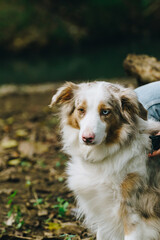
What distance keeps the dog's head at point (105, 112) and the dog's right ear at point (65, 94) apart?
10cm

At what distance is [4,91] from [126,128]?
20.8 feet

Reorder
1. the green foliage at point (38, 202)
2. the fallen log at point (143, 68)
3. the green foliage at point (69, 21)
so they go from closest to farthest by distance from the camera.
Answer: the green foliage at point (38, 202) → the fallen log at point (143, 68) → the green foliage at point (69, 21)

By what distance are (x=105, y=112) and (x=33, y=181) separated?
7.18 feet

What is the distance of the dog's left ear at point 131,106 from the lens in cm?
268

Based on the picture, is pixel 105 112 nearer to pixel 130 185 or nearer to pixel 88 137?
pixel 88 137

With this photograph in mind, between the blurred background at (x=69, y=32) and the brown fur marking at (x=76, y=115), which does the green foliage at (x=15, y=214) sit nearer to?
the brown fur marking at (x=76, y=115)

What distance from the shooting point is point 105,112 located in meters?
2.68

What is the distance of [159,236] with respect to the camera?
109 inches

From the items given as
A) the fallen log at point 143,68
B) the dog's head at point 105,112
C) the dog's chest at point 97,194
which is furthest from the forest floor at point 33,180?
the fallen log at point 143,68

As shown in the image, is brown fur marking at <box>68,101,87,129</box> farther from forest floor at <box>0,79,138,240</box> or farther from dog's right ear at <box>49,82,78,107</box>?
forest floor at <box>0,79,138,240</box>

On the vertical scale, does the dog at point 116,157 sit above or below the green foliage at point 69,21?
below

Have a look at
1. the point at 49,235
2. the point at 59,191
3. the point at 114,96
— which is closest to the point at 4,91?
the point at 59,191

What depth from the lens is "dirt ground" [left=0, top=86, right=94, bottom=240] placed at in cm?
352

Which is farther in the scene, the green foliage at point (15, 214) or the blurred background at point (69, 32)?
the blurred background at point (69, 32)
